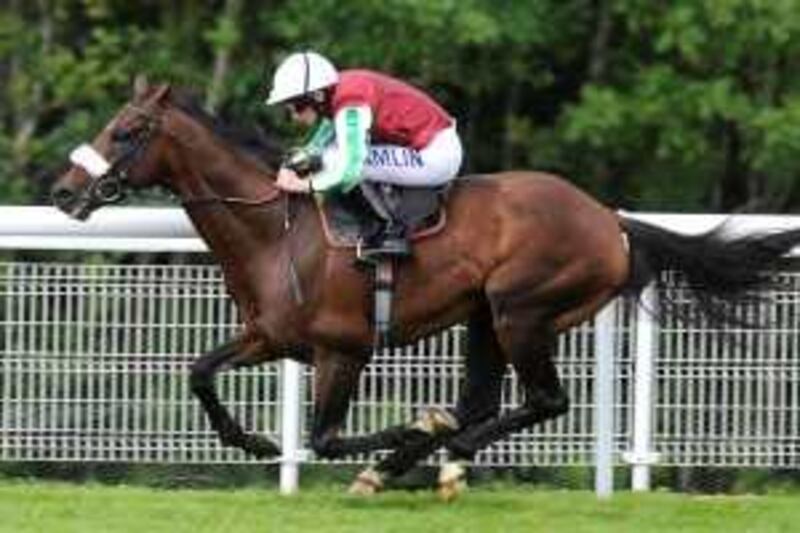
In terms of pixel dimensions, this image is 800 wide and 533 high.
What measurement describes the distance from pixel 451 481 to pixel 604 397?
3.03 ft

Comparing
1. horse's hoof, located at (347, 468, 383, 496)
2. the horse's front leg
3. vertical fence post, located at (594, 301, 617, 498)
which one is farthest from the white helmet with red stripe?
vertical fence post, located at (594, 301, 617, 498)

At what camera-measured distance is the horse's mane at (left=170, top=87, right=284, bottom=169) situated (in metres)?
9.52

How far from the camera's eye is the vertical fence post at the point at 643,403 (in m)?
10.3

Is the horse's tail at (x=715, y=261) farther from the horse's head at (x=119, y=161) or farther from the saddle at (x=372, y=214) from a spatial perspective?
the horse's head at (x=119, y=161)

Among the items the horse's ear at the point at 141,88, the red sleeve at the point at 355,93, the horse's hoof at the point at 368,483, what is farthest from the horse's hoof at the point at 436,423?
the horse's ear at the point at 141,88

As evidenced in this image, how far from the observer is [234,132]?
960cm

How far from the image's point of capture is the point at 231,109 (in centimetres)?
1652

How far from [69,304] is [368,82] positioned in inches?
78.0

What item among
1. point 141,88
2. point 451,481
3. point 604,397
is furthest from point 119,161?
point 604,397

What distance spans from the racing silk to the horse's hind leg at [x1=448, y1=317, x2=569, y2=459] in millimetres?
897

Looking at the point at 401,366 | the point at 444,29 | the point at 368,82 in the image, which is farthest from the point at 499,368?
the point at 444,29

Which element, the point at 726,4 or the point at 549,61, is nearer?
the point at 726,4

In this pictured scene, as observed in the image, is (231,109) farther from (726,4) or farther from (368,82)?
(368,82)

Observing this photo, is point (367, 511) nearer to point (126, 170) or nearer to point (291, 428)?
point (291, 428)
